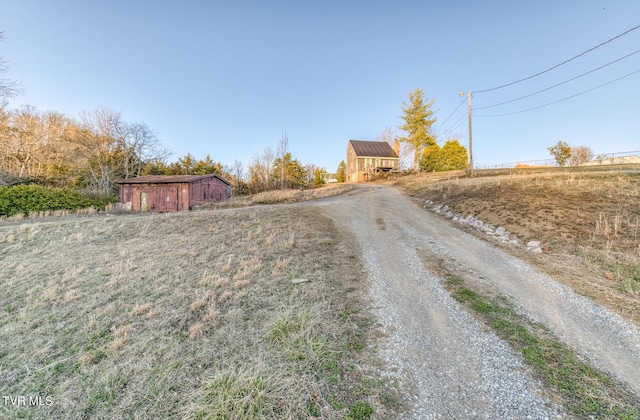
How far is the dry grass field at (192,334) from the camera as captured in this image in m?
2.58

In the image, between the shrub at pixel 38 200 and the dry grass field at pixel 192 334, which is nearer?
the dry grass field at pixel 192 334

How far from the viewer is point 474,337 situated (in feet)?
11.3

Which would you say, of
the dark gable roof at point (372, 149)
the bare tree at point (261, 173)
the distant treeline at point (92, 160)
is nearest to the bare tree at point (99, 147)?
the distant treeline at point (92, 160)

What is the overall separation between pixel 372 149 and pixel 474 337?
39528 millimetres

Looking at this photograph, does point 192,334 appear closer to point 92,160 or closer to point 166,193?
point 166,193

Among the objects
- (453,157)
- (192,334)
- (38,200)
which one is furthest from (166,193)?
(453,157)

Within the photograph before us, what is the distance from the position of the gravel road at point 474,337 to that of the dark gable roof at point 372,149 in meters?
34.6

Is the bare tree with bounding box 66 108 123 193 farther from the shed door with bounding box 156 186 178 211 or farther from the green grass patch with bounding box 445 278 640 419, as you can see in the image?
the green grass patch with bounding box 445 278 640 419

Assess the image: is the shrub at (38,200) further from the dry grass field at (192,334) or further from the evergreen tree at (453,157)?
the evergreen tree at (453,157)

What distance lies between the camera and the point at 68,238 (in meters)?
9.70

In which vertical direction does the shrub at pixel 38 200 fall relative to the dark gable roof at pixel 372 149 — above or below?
below

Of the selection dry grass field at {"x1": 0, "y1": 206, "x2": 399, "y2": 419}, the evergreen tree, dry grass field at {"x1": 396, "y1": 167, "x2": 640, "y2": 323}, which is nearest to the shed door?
dry grass field at {"x1": 0, "y1": 206, "x2": 399, "y2": 419}

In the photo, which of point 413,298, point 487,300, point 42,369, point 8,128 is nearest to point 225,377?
point 42,369

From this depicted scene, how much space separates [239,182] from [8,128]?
20959 mm
